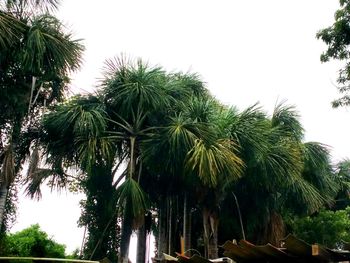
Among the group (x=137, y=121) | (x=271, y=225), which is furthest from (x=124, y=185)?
(x=271, y=225)

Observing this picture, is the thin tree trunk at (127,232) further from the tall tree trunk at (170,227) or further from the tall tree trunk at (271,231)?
the tall tree trunk at (271,231)

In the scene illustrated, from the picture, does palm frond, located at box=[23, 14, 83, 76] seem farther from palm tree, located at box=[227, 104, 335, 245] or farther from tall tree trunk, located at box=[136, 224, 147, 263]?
tall tree trunk, located at box=[136, 224, 147, 263]

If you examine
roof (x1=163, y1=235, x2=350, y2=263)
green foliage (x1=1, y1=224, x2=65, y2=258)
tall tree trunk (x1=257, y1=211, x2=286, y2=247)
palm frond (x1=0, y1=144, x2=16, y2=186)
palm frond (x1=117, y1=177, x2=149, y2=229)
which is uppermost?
palm frond (x1=0, y1=144, x2=16, y2=186)

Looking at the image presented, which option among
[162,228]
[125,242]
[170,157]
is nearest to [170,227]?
[162,228]

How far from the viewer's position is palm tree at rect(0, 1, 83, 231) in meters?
8.78

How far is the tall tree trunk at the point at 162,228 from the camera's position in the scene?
1285cm

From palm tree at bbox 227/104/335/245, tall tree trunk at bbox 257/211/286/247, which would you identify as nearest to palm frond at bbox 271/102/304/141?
palm tree at bbox 227/104/335/245

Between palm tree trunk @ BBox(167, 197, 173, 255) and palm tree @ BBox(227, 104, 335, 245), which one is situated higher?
palm tree @ BBox(227, 104, 335, 245)

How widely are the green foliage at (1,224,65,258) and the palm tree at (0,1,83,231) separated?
1807 mm

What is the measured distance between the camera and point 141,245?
12.8 m

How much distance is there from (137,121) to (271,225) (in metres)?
5.12

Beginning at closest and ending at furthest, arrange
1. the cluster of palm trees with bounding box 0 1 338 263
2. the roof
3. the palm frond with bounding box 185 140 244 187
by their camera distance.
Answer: the roof < the cluster of palm trees with bounding box 0 1 338 263 < the palm frond with bounding box 185 140 244 187

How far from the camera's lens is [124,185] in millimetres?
10797

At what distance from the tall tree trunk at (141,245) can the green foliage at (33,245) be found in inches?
76.6
